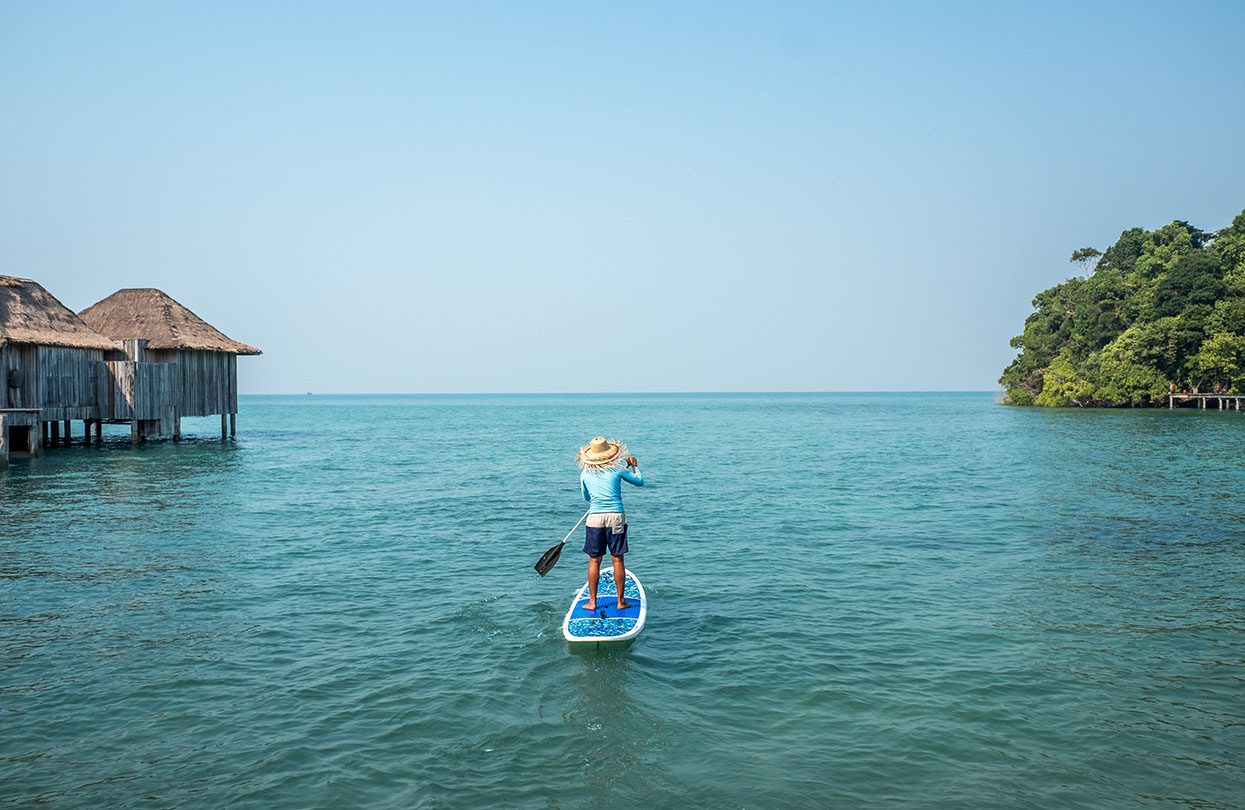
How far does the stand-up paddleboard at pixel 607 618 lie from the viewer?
10242mm

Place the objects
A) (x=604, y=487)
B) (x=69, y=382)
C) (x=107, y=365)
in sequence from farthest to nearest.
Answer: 1. (x=107, y=365)
2. (x=69, y=382)
3. (x=604, y=487)

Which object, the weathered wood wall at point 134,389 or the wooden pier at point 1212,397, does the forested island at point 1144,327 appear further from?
the weathered wood wall at point 134,389

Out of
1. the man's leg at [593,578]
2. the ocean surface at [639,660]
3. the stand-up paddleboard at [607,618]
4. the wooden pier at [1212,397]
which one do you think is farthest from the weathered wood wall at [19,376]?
the wooden pier at [1212,397]

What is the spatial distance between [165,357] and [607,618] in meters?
40.2

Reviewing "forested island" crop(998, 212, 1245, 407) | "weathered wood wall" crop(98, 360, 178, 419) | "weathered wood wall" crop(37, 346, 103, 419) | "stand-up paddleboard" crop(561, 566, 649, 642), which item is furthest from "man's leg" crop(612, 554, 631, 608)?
"forested island" crop(998, 212, 1245, 407)

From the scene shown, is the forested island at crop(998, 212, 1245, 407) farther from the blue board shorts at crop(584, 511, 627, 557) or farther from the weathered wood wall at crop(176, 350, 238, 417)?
the blue board shorts at crop(584, 511, 627, 557)

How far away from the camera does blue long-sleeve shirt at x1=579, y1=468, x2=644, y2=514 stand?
10.7 metres

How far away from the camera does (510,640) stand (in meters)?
10.9

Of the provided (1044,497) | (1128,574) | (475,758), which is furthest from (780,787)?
(1044,497)

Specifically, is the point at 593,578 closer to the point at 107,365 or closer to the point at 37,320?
the point at 37,320

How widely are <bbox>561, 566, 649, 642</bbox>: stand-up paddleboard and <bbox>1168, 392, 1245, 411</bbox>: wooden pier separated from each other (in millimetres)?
81092

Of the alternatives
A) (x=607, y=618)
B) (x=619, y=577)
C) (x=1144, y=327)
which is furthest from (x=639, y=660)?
(x=1144, y=327)

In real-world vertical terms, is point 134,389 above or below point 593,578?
above

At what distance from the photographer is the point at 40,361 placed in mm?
35500
